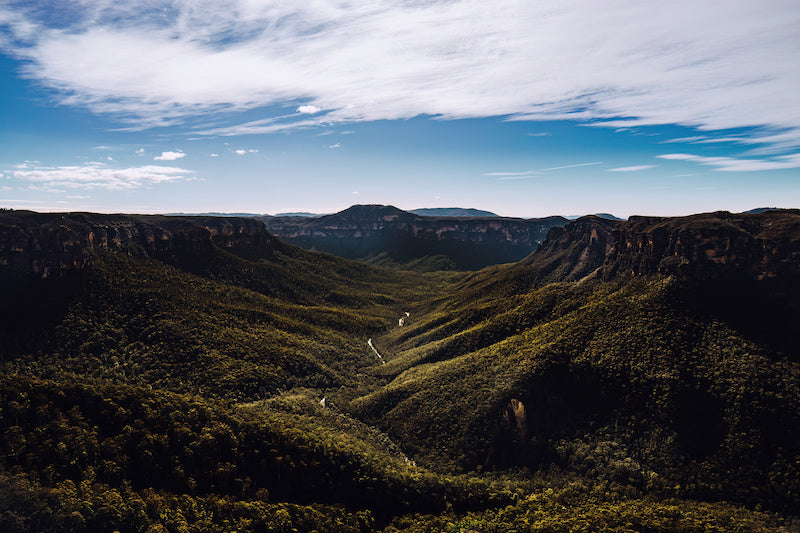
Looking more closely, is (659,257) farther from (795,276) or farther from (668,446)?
(668,446)

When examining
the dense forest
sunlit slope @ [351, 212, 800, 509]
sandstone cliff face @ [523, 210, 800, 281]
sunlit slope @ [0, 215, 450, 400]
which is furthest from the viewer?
sunlit slope @ [0, 215, 450, 400]

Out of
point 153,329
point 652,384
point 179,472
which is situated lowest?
point 179,472

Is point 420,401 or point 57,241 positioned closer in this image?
point 420,401

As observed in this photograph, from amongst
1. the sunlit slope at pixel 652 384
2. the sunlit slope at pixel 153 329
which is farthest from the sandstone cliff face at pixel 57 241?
the sunlit slope at pixel 652 384

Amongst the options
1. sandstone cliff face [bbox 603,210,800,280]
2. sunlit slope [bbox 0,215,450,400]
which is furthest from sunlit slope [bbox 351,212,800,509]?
sunlit slope [bbox 0,215,450,400]

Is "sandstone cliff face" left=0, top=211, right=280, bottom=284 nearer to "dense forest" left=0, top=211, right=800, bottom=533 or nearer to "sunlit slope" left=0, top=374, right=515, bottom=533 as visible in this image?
"dense forest" left=0, top=211, right=800, bottom=533

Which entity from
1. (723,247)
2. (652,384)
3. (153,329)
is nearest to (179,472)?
(153,329)

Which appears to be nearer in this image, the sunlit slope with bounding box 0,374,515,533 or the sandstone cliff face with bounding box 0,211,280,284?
the sunlit slope with bounding box 0,374,515,533

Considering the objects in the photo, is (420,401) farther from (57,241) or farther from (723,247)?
(57,241)

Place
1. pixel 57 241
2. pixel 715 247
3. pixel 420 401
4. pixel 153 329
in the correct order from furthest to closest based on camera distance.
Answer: pixel 57 241
pixel 153 329
pixel 715 247
pixel 420 401

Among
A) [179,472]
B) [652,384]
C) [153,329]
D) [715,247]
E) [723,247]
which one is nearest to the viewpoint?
[179,472]
